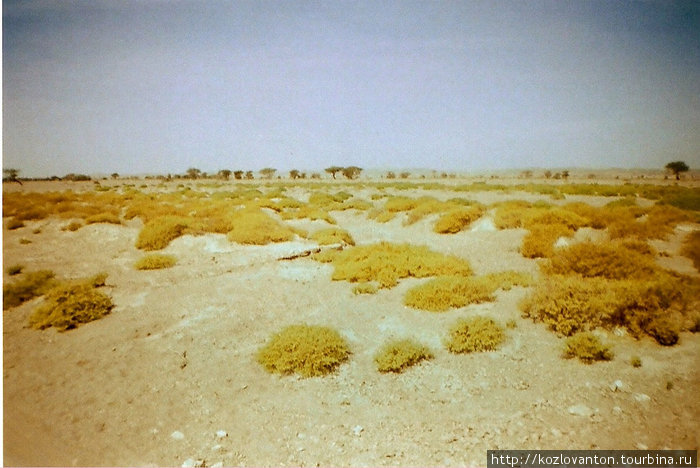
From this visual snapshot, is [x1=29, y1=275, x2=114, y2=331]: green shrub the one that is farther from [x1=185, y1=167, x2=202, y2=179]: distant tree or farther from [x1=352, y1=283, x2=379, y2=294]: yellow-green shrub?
[x1=185, y1=167, x2=202, y2=179]: distant tree

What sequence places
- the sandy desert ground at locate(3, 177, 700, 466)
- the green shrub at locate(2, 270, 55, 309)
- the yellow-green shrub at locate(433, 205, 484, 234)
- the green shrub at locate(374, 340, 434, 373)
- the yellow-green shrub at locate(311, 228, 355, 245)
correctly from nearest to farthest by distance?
the sandy desert ground at locate(3, 177, 700, 466) → the green shrub at locate(374, 340, 434, 373) → the green shrub at locate(2, 270, 55, 309) → the yellow-green shrub at locate(311, 228, 355, 245) → the yellow-green shrub at locate(433, 205, 484, 234)

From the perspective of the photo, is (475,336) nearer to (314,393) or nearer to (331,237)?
(314,393)

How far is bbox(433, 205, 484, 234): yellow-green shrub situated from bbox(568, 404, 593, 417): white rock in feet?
37.6

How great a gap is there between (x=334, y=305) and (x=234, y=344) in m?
2.51

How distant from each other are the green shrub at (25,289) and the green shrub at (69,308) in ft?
2.68

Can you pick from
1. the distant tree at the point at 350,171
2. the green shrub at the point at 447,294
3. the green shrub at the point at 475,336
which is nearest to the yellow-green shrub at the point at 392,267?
the green shrub at the point at 447,294

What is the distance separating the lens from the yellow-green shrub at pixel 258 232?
13805 millimetres

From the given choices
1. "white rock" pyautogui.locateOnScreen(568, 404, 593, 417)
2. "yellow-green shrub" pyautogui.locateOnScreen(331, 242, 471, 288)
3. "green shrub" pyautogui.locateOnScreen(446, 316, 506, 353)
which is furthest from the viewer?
"yellow-green shrub" pyautogui.locateOnScreen(331, 242, 471, 288)

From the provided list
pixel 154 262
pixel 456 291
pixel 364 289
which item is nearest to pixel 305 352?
pixel 364 289

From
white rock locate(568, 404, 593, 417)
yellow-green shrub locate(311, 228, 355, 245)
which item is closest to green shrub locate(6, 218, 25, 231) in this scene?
yellow-green shrub locate(311, 228, 355, 245)

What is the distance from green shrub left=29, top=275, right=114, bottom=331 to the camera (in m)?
7.64

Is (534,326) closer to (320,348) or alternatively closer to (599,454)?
(599,454)

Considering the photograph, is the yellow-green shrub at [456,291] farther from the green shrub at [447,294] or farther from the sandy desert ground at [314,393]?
the sandy desert ground at [314,393]

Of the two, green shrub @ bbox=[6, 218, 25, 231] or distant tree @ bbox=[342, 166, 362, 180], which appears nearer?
green shrub @ bbox=[6, 218, 25, 231]
